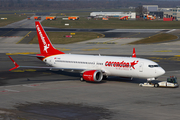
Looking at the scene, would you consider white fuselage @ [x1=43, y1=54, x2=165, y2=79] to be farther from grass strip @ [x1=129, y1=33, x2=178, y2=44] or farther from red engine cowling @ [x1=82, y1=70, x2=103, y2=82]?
grass strip @ [x1=129, y1=33, x2=178, y2=44]

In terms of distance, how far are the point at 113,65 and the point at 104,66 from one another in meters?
1.78

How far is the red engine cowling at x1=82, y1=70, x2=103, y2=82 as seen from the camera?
48.5 metres

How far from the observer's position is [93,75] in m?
48.5

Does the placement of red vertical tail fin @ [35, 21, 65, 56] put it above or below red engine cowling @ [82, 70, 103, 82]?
above

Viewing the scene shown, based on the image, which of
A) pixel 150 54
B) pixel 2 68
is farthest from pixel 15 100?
pixel 150 54

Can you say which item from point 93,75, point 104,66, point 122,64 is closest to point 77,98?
point 93,75

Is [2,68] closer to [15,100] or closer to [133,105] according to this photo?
[15,100]

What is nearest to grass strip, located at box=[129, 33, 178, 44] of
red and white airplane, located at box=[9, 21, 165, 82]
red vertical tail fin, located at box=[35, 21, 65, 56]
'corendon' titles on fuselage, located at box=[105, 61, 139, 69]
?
red vertical tail fin, located at box=[35, 21, 65, 56]

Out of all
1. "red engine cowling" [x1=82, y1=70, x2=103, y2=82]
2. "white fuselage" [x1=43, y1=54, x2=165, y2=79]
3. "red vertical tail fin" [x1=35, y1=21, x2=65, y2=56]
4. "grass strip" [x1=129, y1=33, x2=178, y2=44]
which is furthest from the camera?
"grass strip" [x1=129, y1=33, x2=178, y2=44]

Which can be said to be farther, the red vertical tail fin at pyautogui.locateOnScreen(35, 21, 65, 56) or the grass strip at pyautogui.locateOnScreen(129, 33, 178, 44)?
the grass strip at pyautogui.locateOnScreen(129, 33, 178, 44)

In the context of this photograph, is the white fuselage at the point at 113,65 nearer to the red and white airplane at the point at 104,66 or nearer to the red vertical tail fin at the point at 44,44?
the red and white airplane at the point at 104,66

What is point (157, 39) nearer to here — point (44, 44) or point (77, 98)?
point (44, 44)

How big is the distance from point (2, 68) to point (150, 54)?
43319 mm

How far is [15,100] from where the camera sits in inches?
1510
